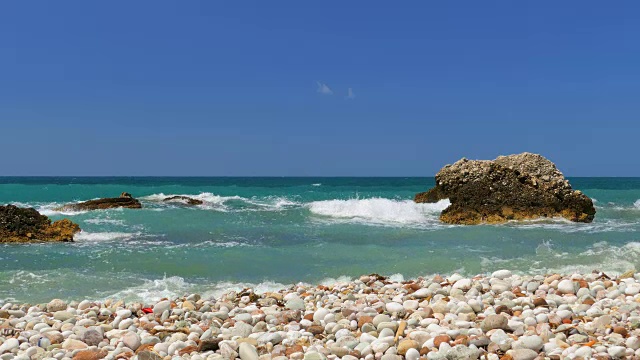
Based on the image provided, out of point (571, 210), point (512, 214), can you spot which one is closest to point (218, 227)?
point (512, 214)

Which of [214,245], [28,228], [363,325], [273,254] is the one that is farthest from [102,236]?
[363,325]

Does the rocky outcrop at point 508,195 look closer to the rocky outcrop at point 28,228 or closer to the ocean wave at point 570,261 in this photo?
the ocean wave at point 570,261

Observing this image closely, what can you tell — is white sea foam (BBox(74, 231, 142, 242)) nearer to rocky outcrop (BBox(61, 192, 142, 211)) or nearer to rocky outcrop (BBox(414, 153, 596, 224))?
rocky outcrop (BBox(61, 192, 142, 211))

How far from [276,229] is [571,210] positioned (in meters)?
10.4

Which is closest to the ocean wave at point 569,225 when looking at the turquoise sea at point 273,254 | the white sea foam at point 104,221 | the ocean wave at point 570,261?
the turquoise sea at point 273,254

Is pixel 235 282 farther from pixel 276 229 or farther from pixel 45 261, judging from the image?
pixel 276 229

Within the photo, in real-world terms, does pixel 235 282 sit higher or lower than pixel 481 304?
lower

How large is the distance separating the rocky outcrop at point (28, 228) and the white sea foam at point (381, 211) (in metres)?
10.2

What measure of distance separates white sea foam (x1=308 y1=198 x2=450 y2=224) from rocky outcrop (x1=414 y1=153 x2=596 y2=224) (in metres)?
1.45

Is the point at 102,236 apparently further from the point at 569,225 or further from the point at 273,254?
the point at 569,225

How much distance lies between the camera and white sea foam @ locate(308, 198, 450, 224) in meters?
19.9

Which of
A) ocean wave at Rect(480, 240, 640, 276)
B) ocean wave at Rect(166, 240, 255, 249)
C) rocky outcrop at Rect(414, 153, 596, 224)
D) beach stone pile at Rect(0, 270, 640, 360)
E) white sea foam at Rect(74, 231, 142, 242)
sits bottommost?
white sea foam at Rect(74, 231, 142, 242)

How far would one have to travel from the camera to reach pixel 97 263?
10.1 meters

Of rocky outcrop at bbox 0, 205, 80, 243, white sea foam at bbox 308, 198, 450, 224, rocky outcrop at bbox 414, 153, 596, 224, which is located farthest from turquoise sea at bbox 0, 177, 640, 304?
white sea foam at bbox 308, 198, 450, 224
